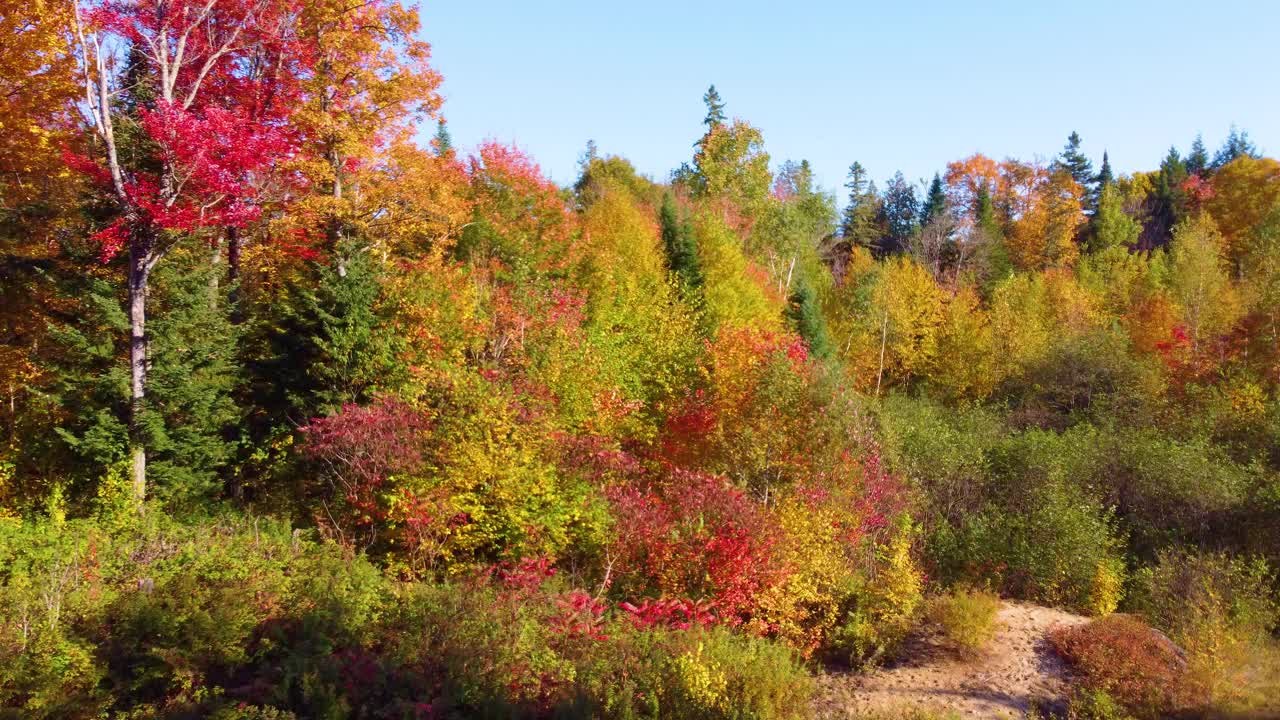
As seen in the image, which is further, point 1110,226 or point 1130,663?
point 1110,226

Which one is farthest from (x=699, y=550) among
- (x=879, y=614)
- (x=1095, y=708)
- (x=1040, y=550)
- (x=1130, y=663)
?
(x=1040, y=550)

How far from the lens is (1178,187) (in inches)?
2151

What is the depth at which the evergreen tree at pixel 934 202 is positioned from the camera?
178 ft

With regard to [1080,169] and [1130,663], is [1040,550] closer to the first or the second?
[1130,663]

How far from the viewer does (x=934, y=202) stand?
55.5 meters

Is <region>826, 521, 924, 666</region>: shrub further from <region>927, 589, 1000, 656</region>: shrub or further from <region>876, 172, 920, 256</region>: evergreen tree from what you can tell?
<region>876, 172, 920, 256</region>: evergreen tree

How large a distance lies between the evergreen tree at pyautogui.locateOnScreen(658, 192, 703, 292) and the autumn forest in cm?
410

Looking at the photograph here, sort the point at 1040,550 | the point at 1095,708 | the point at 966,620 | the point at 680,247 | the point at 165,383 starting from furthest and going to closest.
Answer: the point at 680,247, the point at 1040,550, the point at 966,620, the point at 165,383, the point at 1095,708

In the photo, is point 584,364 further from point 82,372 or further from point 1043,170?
point 1043,170

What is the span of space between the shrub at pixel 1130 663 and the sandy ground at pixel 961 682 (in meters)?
0.42

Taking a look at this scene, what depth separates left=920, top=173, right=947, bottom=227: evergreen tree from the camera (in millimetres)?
54344

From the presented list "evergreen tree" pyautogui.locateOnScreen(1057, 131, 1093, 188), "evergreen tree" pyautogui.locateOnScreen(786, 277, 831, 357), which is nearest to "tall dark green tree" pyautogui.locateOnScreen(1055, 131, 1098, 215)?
"evergreen tree" pyautogui.locateOnScreen(1057, 131, 1093, 188)

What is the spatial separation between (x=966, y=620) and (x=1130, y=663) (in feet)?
8.45

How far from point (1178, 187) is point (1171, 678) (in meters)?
56.3
